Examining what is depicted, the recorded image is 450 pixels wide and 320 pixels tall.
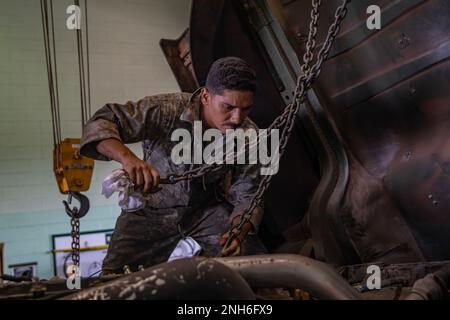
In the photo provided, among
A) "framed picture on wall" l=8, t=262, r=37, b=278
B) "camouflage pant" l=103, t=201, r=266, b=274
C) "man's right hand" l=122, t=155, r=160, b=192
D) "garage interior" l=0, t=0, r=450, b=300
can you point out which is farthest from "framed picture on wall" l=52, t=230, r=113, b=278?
"man's right hand" l=122, t=155, r=160, b=192

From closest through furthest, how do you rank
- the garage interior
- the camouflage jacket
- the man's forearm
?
the garage interior, the man's forearm, the camouflage jacket

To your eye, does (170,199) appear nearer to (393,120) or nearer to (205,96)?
(205,96)

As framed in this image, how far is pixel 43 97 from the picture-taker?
5.75m

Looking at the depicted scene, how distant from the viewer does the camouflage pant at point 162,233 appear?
2.46 metres

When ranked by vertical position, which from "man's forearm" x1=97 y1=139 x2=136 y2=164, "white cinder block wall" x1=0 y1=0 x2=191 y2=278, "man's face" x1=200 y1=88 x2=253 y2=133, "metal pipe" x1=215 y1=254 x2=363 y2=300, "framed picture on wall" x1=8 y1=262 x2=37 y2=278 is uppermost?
"white cinder block wall" x1=0 y1=0 x2=191 y2=278

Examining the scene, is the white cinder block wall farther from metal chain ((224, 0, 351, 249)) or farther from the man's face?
metal chain ((224, 0, 351, 249))

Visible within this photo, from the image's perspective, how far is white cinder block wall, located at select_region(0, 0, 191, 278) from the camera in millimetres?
5602

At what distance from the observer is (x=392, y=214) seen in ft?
7.40

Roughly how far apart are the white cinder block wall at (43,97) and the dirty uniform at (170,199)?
3550 mm

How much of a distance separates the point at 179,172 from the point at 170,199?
16 centimetres

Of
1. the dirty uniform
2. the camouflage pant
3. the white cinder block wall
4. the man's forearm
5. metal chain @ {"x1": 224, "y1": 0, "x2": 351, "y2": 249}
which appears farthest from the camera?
the white cinder block wall

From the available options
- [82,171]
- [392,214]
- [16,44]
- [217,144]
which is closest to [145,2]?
[16,44]

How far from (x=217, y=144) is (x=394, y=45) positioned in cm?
87

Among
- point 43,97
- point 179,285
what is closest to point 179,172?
point 179,285
